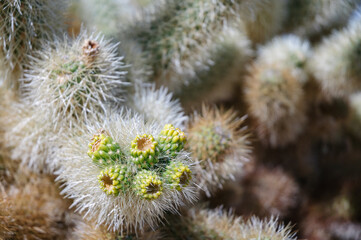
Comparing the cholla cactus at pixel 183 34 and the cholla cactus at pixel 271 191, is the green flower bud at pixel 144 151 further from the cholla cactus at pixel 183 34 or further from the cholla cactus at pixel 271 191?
the cholla cactus at pixel 271 191

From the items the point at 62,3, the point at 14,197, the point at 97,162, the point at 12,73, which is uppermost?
the point at 62,3

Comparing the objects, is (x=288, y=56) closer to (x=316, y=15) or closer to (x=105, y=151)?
(x=316, y=15)

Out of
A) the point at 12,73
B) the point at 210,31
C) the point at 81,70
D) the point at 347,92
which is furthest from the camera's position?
the point at 347,92

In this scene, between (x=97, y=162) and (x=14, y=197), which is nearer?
(x=97, y=162)

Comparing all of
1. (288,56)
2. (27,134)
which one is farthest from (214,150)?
(288,56)

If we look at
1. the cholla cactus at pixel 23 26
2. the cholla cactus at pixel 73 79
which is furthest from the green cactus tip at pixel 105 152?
the cholla cactus at pixel 23 26

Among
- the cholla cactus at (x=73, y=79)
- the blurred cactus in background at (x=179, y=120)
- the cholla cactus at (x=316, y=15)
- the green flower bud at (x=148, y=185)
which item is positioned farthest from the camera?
the cholla cactus at (x=316, y=15)

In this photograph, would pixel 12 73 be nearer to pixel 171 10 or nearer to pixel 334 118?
pixel 171 10

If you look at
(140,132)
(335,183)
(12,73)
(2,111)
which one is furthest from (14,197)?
(335,183)

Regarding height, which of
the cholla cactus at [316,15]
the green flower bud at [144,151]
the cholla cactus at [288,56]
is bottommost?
the green flower bud at [144,151]
